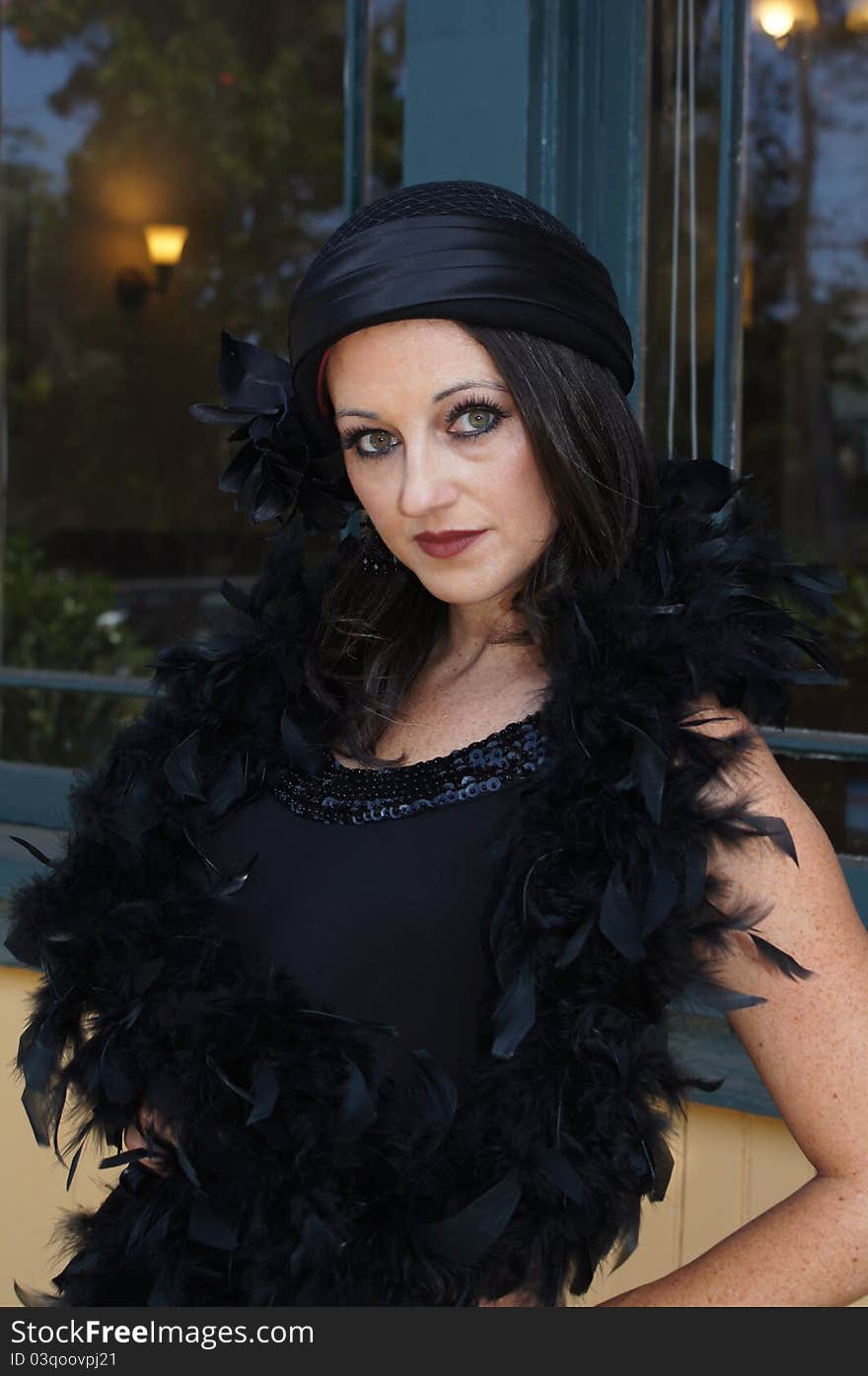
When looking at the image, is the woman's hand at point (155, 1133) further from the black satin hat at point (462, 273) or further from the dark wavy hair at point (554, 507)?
the black satin hat at point (462, 273)

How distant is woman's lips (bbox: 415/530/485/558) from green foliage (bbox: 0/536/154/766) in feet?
10.3

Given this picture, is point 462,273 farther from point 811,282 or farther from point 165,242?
point 811,282

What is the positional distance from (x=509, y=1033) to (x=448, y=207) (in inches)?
26.7

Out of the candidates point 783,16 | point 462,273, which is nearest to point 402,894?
point 462,273

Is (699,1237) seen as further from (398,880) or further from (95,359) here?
(95,359)

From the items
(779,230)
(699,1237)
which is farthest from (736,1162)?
(779,230)

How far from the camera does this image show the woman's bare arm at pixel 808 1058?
3.45 ft

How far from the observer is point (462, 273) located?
118 cm

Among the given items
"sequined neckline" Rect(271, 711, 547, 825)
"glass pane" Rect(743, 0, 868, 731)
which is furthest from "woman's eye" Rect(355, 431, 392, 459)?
"glass pane" Rect(743, 0, 868, 731)

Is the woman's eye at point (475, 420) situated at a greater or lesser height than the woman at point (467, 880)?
greater

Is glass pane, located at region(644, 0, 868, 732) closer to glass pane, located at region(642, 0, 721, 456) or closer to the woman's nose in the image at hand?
glass pane, located at region(642, 0, 721, 456)

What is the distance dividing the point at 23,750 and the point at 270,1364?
3829 mm

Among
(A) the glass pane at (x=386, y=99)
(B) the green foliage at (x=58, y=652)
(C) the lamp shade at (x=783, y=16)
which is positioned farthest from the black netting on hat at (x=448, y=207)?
(C) the lamp shade at (x=783, y=16)

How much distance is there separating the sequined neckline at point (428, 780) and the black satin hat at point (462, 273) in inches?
13.4
